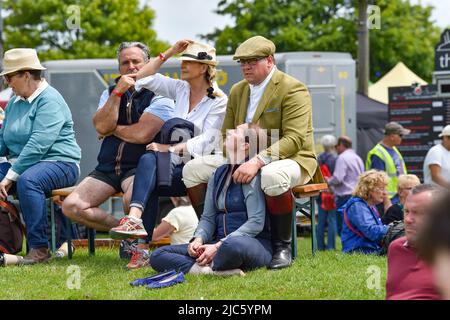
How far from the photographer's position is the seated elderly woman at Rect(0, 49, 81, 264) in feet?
23.7

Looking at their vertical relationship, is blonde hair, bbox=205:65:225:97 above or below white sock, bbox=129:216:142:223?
above

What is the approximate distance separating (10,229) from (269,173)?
246 cm

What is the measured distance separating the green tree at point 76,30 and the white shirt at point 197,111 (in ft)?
83.0

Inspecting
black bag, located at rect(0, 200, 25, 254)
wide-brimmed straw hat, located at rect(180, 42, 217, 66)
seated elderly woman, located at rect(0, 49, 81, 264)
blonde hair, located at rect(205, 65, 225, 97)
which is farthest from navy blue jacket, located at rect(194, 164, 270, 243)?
black bag, located at rect(0, 200, 25, 254)

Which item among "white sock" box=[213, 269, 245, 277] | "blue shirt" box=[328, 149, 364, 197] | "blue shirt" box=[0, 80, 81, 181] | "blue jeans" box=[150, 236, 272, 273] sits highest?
"blue shirt" box=[0, 80, 81, 181]

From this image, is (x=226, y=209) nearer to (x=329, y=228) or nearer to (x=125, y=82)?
(x=125, y=82)

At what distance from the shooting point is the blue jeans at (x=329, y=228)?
41.6 feet

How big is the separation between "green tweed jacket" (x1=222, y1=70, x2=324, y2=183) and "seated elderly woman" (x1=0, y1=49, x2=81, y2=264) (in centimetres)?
155

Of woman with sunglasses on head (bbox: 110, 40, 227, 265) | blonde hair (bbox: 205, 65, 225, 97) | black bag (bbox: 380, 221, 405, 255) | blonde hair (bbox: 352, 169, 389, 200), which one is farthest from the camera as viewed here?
blonde hair (bbox: 352, 169, 389, 200)

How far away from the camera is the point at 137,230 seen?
6.34 meters

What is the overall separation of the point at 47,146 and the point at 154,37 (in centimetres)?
2751

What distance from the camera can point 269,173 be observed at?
6.14 m

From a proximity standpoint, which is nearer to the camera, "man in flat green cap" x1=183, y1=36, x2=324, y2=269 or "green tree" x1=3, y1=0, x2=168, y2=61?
"man in flat green cap" x1=183, y1=36, x2=324, y2=269

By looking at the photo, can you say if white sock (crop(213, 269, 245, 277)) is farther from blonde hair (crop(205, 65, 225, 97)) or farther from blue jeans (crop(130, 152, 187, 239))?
blonde hair (crop(205, 65, 225, 97))
